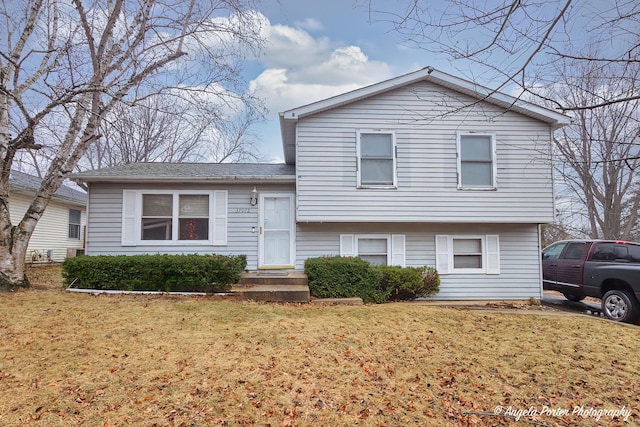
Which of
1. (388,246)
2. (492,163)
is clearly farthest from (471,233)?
(388,246)

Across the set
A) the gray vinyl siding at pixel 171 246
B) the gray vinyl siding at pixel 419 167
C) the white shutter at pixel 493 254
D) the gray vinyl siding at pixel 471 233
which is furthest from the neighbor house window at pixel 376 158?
the white shutter at pixel 493 254

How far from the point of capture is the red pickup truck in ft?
24.2

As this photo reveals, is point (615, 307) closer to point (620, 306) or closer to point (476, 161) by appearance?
point (620, 306)

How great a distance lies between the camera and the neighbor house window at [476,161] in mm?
9047

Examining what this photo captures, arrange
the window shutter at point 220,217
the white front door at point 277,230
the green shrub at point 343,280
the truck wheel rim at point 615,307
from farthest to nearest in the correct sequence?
the white front door at point 277,230 < the window shutter at point 220,217 < the green shrub at point 343,280 < the truck wheel rim at point 615,307

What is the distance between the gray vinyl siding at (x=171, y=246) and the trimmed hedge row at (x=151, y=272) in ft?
4.65

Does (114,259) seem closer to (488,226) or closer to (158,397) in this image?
(158,397)

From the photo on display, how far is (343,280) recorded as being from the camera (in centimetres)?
796

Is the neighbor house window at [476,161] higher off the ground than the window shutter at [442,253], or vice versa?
the neighbor house window at [476,161]

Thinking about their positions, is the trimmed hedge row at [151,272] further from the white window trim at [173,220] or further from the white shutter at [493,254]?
the white shutter at [493,254]

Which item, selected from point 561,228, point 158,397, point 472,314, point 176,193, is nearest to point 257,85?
point 176,193

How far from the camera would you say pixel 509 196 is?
902cm

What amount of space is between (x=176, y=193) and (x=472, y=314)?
24.6ft

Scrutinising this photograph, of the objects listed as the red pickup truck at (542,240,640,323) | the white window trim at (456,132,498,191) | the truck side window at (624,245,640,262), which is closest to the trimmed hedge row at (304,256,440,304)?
the white window trim at (456,132,498,191)
